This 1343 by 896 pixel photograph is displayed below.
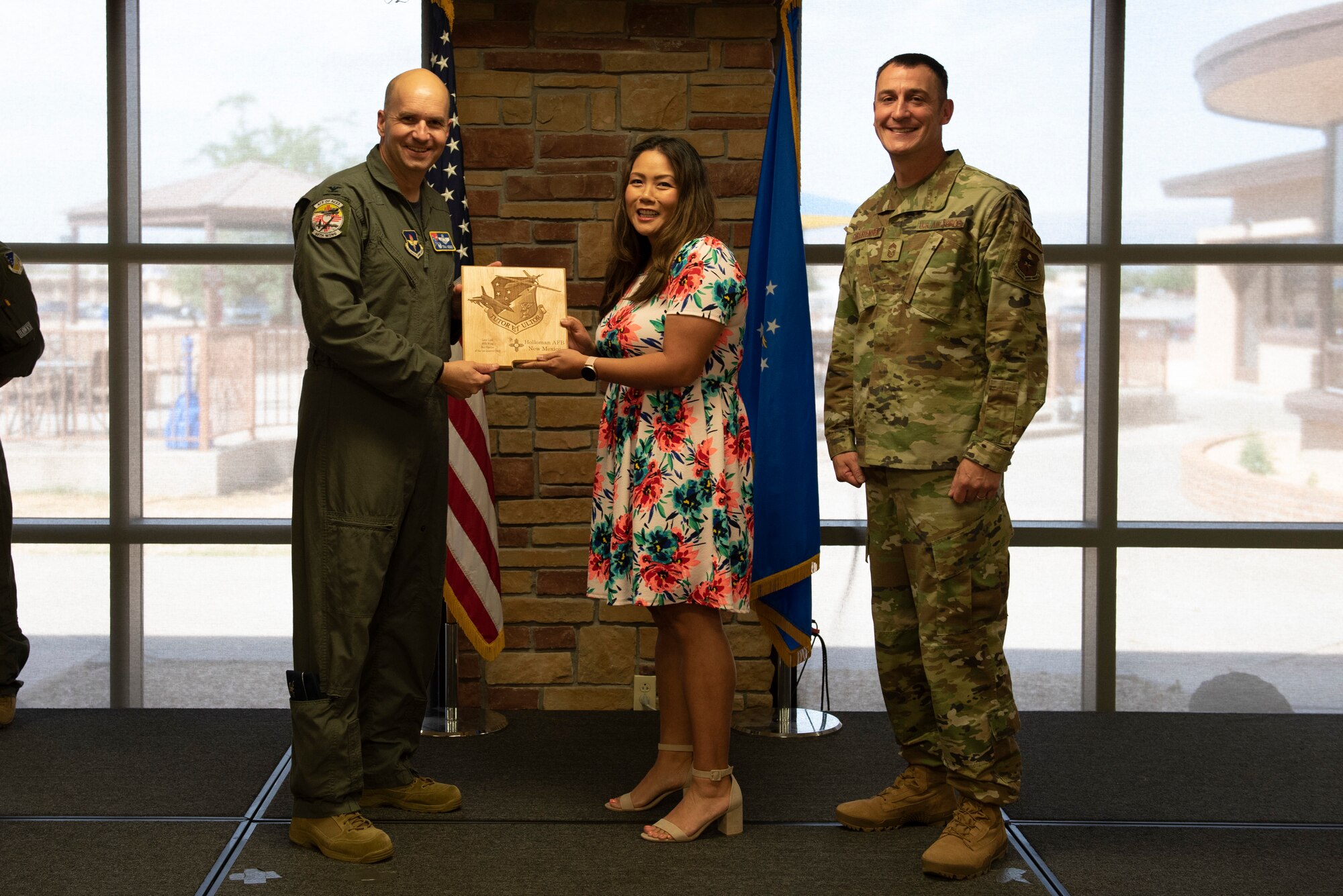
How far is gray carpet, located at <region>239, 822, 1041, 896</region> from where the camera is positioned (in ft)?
7.98

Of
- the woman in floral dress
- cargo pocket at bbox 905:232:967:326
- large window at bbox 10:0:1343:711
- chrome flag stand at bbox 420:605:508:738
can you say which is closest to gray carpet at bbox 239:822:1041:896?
the woman in floral dress

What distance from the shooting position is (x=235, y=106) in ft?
13.5

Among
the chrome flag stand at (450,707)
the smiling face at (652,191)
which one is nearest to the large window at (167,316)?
the chrome flag stand at (450,707)

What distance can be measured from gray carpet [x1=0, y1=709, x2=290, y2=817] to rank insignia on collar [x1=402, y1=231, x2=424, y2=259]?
1447mm

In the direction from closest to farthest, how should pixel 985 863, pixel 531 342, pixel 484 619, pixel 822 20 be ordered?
pixel 985 863 → pixel 531 342 → pixel 484 619 → pixel 822 20

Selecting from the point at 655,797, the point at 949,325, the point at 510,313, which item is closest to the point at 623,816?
the point at 655,797

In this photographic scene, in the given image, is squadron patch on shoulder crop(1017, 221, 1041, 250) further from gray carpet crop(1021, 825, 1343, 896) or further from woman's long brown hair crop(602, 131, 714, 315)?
gray carpet crop(1021, 825, 1343, 896)

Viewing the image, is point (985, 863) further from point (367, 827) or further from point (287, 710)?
point (287, 710)

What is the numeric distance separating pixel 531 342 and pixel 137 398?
213 cm

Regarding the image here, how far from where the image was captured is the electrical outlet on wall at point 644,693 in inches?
151

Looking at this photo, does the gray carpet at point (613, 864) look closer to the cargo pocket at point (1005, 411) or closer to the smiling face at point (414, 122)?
the cargo pocket at point (1005, 411)

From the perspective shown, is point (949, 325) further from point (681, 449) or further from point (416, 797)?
point (416, 797)

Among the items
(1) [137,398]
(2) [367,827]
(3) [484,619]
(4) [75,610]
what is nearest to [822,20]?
(3) [484,619]

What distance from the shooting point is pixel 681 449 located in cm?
263
